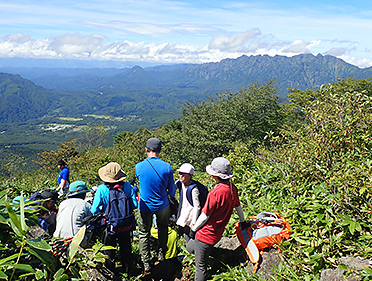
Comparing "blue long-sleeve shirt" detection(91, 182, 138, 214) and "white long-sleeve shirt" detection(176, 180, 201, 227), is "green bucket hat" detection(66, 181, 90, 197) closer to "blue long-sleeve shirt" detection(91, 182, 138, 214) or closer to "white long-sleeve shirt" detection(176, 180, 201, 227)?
"blue long-sleeve shirt" detection(91, 182, 138, 214)

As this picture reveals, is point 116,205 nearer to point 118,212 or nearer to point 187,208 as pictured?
point 118,212

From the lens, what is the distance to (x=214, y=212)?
11.2ft

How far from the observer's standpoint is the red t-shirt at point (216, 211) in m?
3.33

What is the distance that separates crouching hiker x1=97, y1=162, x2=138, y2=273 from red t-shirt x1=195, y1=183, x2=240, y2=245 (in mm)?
1309

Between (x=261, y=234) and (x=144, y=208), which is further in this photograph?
(x=144, y=208)

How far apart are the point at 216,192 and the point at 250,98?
2088 cm

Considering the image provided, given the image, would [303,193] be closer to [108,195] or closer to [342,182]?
[342,182]

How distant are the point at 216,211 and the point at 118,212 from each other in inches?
67.3

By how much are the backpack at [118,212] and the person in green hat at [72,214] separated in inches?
13.5

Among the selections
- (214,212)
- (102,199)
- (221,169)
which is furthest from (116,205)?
(221,169)

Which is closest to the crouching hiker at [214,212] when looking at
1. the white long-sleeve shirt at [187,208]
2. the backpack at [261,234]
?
the white long-sleeve shirt at [187,208]

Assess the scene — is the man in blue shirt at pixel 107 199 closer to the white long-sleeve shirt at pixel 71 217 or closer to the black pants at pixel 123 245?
the black pants at pixel 123 245

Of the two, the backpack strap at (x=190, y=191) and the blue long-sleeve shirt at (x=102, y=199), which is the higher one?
the backpack strap at (x=190, y=191)

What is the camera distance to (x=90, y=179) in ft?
42.4
